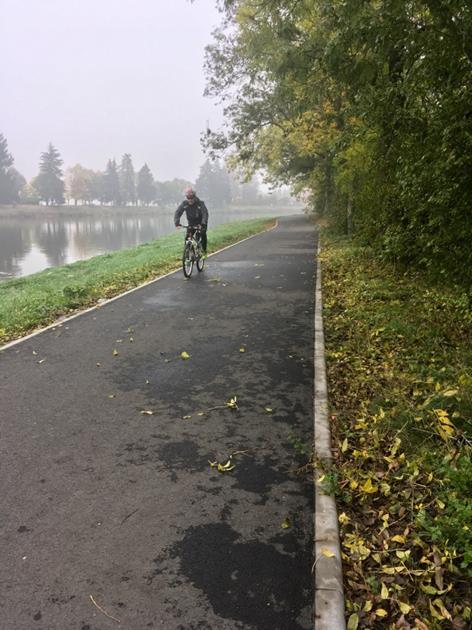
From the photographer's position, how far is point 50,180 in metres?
95.7

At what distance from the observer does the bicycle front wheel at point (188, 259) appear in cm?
1221

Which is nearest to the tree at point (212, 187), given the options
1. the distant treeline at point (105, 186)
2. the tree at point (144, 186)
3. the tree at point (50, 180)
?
the distant treeline at point (105, 186)

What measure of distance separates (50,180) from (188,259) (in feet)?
315

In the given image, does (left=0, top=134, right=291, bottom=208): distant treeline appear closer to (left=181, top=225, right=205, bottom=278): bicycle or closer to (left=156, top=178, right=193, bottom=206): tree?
(left=156, top=178, right=193, bottom=206): tree

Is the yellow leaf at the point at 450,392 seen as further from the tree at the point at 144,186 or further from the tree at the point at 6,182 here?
the tree at the point at 144,186

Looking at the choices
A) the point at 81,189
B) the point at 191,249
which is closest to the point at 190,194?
the point at 191,249

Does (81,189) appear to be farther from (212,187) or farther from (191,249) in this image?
(191,249)

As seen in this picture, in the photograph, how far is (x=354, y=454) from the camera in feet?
12.5

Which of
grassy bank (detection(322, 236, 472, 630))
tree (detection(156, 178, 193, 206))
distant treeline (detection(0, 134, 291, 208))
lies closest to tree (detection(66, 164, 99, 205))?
distant treeline (detection(0, 134, 291, 208))

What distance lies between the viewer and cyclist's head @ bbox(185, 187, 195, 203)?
38.7 feet

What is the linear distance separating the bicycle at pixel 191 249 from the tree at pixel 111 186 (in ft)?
345

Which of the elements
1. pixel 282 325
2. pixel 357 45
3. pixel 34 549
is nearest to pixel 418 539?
pixel 34 549

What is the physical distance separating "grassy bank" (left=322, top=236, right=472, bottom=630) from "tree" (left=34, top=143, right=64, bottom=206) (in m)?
101

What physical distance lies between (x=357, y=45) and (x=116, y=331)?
19.9 ft
